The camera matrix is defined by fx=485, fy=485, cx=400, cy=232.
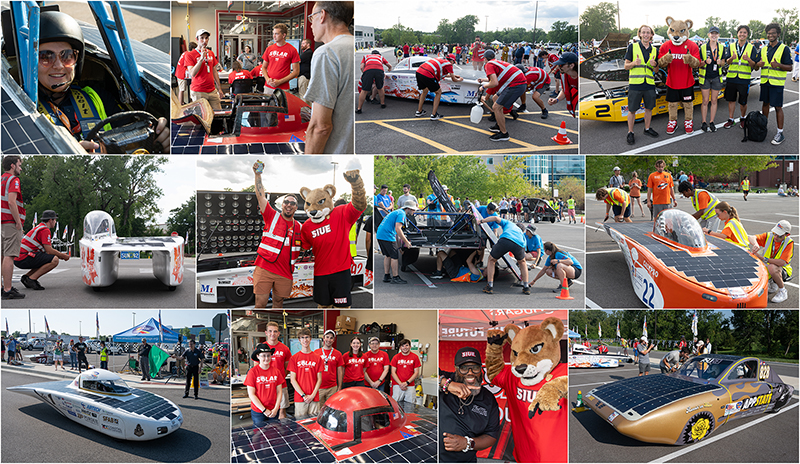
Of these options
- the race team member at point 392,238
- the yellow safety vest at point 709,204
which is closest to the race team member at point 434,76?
the race team member at point 392,238

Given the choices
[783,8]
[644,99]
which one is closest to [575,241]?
[644,99]

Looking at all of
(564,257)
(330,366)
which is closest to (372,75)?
(564,257)

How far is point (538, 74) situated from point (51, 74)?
5.05 metres

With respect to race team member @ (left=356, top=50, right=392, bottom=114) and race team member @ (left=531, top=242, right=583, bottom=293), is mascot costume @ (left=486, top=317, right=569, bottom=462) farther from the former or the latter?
race team member @ (left=356, top=50, right=392, bottom=114)

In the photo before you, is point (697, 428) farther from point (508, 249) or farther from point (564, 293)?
point (508, 249)

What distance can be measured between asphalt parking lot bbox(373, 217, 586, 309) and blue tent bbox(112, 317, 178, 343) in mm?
2304

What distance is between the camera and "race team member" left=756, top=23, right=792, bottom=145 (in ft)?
18.1

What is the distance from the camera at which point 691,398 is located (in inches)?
199

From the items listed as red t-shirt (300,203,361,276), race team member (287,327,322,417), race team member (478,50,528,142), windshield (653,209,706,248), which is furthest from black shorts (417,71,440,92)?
race team member (287,327,322,417)

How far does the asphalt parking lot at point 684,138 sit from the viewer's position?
17.5 ft

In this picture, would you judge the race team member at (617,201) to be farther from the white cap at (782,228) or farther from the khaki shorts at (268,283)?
the khaki shorts at (268,283)

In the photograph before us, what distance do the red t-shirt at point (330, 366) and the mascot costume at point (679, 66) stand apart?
4.51 metres

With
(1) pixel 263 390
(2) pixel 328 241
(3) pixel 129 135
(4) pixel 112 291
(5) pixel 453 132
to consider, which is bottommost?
(1) pixel 263 390

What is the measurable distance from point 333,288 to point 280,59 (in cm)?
235
